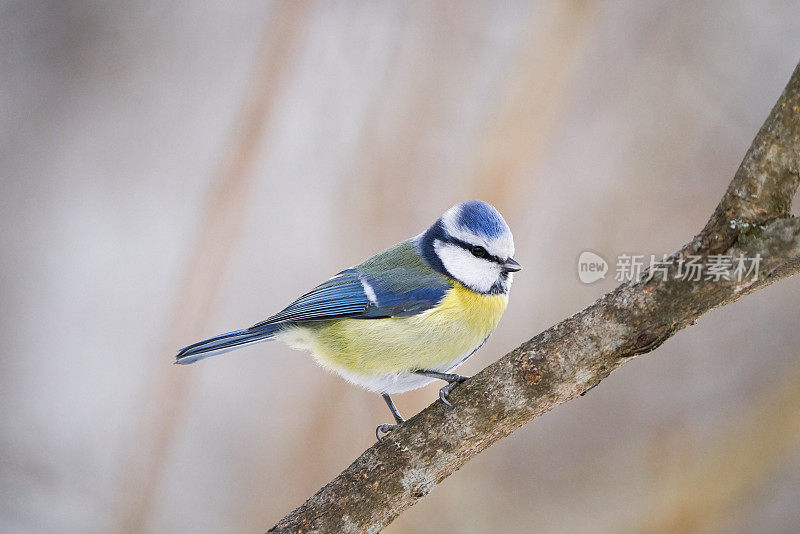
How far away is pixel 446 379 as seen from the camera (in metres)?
2.17

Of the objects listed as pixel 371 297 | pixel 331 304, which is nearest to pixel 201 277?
pixel 331 304

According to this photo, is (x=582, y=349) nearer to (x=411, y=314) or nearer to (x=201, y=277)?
(x=411, y=314)

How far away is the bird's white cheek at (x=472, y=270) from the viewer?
7.72ft

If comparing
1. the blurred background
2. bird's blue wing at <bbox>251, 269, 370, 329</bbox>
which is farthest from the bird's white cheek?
the blurred background

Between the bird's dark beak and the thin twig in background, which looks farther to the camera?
the thin twig in background

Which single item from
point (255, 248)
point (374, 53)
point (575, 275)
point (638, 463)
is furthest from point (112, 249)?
point (638, 463)

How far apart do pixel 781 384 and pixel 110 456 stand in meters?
3.24

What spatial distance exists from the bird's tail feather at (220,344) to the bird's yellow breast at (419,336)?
247 millimetres

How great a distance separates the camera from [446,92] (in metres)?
3.67

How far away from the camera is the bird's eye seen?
2.35 metres

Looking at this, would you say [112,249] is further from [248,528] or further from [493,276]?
[493,276]

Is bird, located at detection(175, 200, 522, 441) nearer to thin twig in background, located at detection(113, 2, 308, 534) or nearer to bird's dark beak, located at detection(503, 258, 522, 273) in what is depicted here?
bird's dark beak, located at detection(503, 258, 522, 273)

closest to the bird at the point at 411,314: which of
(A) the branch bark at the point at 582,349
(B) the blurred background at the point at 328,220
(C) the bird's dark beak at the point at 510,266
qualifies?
(C) the bird's dark beak at the point at 510,266

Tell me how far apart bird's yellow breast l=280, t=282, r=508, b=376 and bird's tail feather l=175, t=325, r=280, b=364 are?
0.81ft
